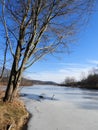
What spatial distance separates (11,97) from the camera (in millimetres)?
12883

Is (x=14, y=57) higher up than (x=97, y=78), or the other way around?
(x=97, y=78)

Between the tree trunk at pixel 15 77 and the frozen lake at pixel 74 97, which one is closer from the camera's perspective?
the tree trunk at pixel 15 77

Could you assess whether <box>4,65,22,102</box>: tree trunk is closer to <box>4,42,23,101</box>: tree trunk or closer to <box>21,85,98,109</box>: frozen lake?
<box>4,42,23,101</box>: tree trunk

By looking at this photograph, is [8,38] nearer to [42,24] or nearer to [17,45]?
[17,45]

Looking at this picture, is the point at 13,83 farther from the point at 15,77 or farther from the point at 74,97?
the point at 74,97

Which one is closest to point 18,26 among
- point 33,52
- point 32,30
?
point 32,30

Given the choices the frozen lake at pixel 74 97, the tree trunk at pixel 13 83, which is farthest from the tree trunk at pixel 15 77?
the frozen lake at pixel 74 97

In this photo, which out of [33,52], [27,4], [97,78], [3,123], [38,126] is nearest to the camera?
[3,123]

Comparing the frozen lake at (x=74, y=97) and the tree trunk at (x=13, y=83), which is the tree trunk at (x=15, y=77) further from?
the frozen lake at (x=74, y=97)

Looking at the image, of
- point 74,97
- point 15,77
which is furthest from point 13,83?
point 74,97

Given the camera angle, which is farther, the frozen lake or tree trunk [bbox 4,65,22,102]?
the frozen lake

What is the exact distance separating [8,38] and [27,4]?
204 cm

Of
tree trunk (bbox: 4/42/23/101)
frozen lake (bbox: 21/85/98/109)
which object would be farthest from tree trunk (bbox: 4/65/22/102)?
frozen lake (bbox: 21/85/98/109)

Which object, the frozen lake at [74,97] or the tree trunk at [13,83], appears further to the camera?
the frozen lake at [74,97]
